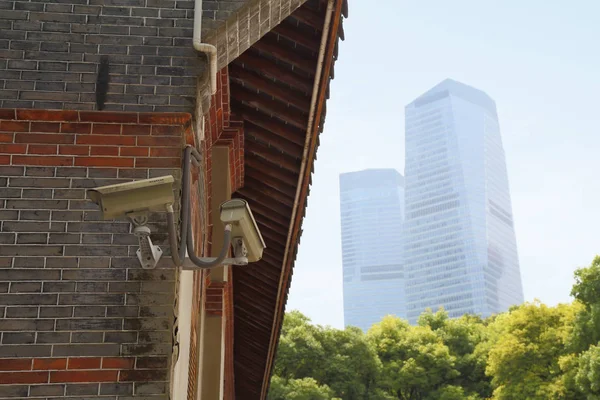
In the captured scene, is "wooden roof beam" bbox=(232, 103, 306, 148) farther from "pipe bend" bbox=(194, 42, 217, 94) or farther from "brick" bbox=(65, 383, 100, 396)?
"brick" bbox=(65, 383, 100, 396)

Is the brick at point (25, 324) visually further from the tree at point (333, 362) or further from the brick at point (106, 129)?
the tree at point (333, 362)

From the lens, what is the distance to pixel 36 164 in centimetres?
369

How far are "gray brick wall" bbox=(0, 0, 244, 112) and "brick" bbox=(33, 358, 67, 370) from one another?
4.21 feet

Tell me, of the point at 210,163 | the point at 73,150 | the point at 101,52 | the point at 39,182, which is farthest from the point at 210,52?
the point at 210,163

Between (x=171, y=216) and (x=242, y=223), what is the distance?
389 mm

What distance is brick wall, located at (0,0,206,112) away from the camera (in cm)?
379

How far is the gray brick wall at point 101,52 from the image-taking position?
3787mm

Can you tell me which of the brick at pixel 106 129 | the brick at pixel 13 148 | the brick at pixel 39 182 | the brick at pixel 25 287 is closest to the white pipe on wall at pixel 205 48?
the brick at pixel 106 129

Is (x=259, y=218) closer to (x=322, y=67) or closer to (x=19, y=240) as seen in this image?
(x=322, y=67)

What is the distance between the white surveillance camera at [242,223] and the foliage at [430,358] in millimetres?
28037

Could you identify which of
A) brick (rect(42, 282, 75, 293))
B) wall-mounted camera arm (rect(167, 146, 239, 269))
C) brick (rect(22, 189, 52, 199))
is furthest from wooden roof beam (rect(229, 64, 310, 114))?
brick (rect(42, 282, 75, 293))

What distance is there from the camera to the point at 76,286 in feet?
11.5

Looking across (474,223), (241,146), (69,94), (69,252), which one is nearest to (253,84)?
(241,146)

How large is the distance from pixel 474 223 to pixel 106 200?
19448cm
